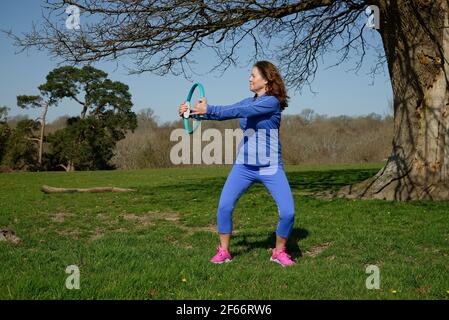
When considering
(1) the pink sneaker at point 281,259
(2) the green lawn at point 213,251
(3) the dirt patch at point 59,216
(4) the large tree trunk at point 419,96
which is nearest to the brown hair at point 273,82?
(1) the pink sneaker at point 281,259

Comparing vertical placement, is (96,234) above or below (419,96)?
below

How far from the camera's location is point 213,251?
261 inches

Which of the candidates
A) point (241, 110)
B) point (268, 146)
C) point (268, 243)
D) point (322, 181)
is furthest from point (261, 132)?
point (322, 181)

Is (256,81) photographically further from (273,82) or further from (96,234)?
(96,234)

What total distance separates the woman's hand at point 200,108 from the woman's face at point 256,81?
60 cm

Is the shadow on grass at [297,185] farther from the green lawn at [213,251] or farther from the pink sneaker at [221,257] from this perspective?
the pink sneaker at [221,257]

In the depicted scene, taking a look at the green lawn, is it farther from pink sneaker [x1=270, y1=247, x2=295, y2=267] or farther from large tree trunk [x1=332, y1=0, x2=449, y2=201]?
large tree trunk [x1=332, y1=0, x2=449, y2=201]

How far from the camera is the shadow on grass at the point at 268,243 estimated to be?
663 centimetres

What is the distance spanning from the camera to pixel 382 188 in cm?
1181

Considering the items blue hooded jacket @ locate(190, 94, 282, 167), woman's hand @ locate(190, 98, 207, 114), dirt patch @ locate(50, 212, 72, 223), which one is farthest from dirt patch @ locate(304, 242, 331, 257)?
dirt patch @ locate(50, 212, 72, 223)

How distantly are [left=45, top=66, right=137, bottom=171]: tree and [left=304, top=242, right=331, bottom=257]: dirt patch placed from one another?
105 ft

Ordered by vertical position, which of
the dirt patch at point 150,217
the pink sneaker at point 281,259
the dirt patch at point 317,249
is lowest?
the dirt patch at point 150,217

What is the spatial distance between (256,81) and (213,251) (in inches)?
92.5
